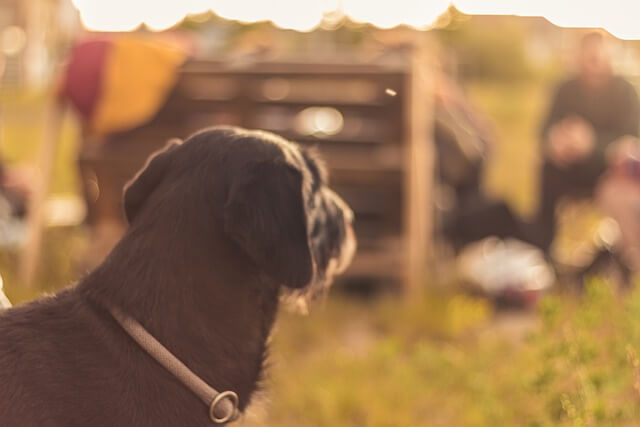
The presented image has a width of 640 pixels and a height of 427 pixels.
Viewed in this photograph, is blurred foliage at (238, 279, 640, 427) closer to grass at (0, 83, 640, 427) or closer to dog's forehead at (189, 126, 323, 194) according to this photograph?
grass at (0, 83, 640, 427)

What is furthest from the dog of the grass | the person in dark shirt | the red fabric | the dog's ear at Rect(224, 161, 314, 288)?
the person in dark shirt

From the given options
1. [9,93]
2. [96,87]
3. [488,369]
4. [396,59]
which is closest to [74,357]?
[488,369]

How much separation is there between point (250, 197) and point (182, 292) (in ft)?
1.02

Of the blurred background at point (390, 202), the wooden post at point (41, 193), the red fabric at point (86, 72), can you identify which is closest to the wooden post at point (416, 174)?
the blurred background at point (390, 202)

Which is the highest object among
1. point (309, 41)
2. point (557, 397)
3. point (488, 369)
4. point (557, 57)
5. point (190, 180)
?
point (190, 180)

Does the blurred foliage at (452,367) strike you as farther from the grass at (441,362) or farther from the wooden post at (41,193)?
the wooden post at (41,193)

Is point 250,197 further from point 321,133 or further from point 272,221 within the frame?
point 321,133

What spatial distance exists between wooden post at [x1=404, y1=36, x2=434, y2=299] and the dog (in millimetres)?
3694

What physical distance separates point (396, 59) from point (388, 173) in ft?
2.77

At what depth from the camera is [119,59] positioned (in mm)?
5871

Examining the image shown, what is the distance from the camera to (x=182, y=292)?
2.31 metres

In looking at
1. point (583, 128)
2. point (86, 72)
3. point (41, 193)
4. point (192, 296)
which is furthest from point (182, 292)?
point (583, 128)

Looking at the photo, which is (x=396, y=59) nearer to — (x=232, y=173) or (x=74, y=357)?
(x=232, y=173)

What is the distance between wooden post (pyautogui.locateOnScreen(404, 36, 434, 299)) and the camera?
6.18 metres
